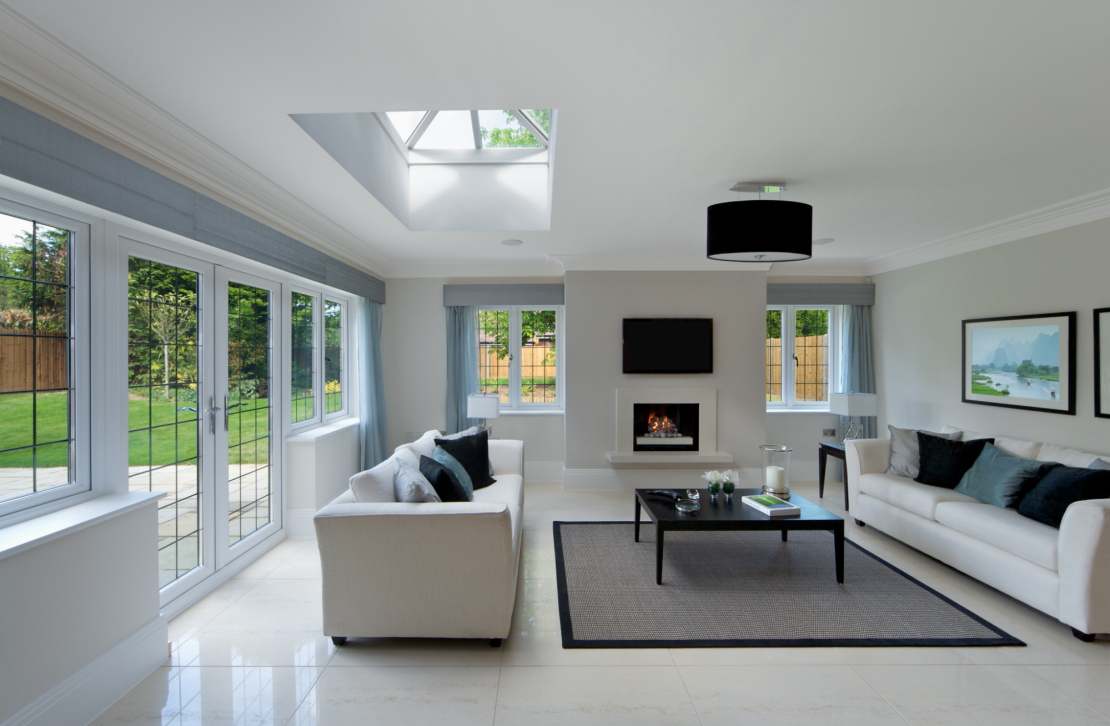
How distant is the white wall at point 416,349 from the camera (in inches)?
231

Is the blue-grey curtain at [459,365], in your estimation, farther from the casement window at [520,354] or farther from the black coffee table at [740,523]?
the black coffee table at [740,523]

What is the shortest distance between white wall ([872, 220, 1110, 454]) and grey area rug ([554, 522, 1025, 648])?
5.14 ft

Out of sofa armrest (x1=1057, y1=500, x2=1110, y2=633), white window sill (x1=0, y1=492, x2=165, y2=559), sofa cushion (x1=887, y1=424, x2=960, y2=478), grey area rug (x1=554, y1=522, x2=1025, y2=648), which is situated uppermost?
white window sill (x1=0, y1=492, x2=165, y2=559)

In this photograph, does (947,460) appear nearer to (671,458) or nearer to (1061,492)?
(1061,492)

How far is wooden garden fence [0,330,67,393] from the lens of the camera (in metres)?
1.98

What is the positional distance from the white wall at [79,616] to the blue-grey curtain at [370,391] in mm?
2704

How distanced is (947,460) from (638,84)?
11.6ft

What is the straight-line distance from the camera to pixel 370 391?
522cm

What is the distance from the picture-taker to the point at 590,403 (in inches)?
218

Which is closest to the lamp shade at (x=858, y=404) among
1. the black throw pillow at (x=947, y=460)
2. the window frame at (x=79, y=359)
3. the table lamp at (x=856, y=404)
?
the table lamp at (x=856, y=404)

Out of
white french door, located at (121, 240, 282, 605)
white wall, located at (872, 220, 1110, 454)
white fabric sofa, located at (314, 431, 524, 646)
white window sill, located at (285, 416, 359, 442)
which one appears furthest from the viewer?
white window sill, located at (285, 416, 359, 442)

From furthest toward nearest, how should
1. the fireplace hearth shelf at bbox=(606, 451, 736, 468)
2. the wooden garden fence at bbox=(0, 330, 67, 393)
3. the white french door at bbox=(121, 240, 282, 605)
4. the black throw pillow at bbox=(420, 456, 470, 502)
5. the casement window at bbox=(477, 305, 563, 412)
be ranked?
the casement window at bbox=(477, 305, 563, 412) → the fireplace hearth shelf at bbox=(606, 451, 736, 468) → the black throw pillow at bbox=(420, 456, 470, 502) → the white french door at bbox=(121, 240, 282, 605) → the wooden garden fence at bbox=(0, 330, 67, 393)

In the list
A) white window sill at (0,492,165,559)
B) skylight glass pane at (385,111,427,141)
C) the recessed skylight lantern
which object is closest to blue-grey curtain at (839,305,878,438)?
the recessed skylight lantern

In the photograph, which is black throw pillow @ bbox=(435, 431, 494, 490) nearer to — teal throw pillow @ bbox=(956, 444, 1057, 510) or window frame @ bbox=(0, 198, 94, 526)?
window frame @ bbox=(0, 198, 94, 526)
